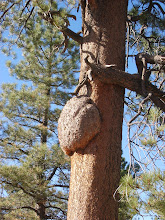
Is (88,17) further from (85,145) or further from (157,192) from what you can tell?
(157,192)

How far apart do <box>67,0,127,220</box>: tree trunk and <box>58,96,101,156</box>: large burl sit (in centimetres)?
6

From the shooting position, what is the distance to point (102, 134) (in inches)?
93.8

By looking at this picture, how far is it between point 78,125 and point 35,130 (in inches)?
222

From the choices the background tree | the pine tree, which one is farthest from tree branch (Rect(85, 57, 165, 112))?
the pine tree

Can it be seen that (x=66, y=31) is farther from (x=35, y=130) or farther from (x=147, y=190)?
(x=35, y=130)

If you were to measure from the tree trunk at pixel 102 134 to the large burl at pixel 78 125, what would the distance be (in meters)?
0.06

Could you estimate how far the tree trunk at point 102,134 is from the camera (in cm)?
219

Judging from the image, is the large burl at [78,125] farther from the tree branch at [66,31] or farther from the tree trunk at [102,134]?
the tree branch at [66,31]

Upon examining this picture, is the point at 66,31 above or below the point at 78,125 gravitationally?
above

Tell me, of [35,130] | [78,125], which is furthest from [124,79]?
[35,130]

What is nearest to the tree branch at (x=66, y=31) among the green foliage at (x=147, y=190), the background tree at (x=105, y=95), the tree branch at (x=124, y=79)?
the background tree at (x=105, y=95)

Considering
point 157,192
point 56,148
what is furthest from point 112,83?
point 56,148

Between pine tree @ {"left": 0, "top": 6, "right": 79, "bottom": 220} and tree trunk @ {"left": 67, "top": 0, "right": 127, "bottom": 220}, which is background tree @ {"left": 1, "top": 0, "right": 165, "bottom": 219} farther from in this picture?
pine tree @ {"left": 0, "top": 6, "right": 79, "bottom": 220}

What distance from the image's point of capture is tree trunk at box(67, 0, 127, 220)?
2189 millimetres
